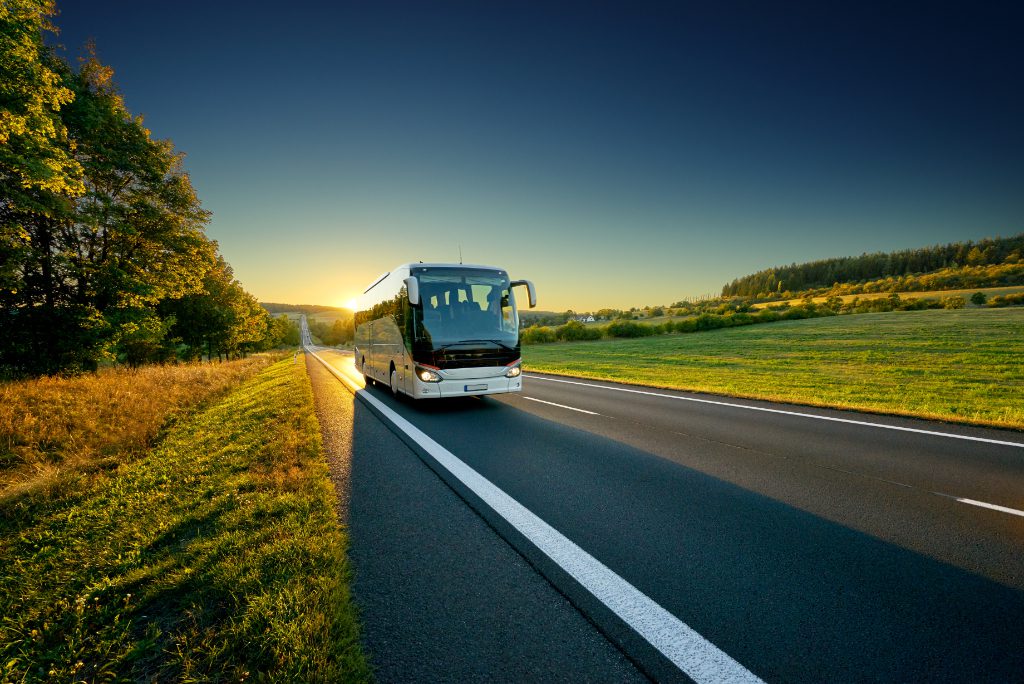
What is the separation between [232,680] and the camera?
2010 mm

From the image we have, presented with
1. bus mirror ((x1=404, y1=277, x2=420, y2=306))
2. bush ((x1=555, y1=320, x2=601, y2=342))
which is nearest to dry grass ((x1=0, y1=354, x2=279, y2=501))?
bus mirror ((x1=404, y1=277, x2=420, y2=306))

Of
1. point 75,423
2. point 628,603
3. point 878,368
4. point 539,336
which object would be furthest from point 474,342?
point 539,336

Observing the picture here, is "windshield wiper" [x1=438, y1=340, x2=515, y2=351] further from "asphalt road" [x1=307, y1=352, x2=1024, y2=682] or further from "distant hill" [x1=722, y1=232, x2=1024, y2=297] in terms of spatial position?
"distant hill" [x1=722, y1=232, x2=1024, y2=297]

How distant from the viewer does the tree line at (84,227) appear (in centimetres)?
1092

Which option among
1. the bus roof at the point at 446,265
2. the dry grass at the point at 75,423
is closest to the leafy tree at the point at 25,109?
the dry grass at the point at 75,423

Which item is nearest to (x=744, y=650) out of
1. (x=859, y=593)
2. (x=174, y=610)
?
(x=859, y=593)

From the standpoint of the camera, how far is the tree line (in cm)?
1092

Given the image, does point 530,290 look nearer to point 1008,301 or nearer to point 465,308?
point 465,308

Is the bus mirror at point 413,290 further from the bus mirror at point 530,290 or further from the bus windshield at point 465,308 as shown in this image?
the bus mirror at point 530,290

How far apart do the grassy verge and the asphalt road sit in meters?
0.86

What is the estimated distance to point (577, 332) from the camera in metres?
49.9

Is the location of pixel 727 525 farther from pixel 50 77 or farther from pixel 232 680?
pixel 50 77

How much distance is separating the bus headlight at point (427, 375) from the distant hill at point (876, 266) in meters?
93.6

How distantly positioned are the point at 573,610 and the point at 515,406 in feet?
24.2
